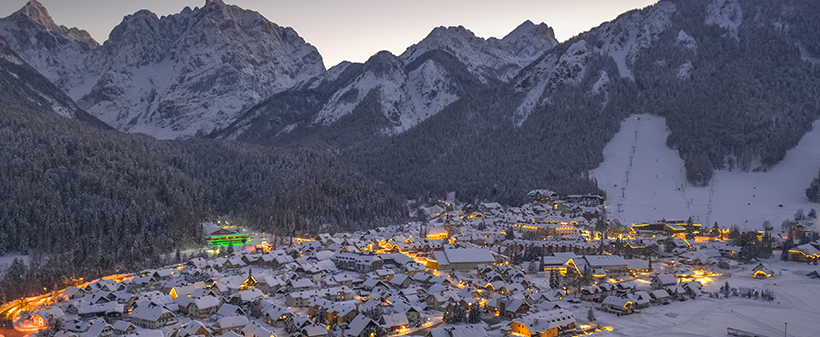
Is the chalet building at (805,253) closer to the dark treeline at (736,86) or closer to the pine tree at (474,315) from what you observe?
the dark treeline at (736,86)

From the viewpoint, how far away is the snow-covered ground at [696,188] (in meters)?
111

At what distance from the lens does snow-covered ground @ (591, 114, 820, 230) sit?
364 ft

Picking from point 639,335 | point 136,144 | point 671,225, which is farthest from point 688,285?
point 136,144

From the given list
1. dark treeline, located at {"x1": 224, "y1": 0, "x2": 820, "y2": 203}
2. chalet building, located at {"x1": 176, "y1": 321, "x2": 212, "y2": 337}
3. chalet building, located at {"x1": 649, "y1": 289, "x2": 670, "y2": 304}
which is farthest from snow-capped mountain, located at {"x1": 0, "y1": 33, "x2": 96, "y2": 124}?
chalet building, located at {"x1": 649, "y1": 289, "x2": 670, "y2": 304}

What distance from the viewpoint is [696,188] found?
125m

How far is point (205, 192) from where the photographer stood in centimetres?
11556

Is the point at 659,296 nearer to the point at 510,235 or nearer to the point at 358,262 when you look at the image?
the point at 358,262

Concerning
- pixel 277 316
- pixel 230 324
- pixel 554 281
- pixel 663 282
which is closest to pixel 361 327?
pixel 277 316

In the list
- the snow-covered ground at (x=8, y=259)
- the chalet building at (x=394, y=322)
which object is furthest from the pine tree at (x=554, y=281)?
the snow-covered ground at (x=8, y=259)

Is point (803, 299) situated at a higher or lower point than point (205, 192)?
lower

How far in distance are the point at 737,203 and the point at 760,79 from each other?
50.7 metres

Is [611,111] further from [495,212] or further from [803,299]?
[803,299]

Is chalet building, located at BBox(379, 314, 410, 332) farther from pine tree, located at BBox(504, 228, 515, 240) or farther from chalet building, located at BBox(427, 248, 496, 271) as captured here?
pine tree, located at BBox(504, 228, 515, 240)

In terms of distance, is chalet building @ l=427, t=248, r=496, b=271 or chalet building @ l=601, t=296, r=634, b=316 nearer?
chalet building @ l=601, t=296, r=634, b=316
